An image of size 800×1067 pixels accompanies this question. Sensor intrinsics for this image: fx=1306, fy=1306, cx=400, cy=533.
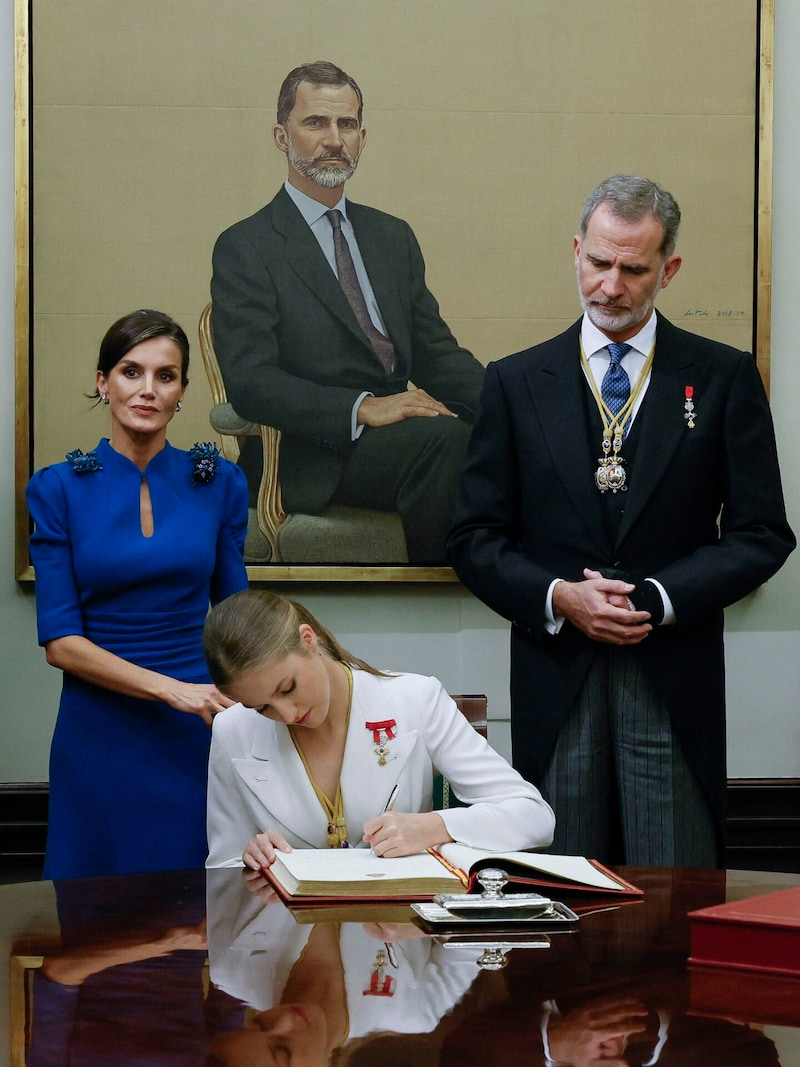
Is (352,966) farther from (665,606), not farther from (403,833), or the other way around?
(665,606)

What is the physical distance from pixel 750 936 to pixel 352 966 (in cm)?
46

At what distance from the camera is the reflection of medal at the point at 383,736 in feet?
7.83

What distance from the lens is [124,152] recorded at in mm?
4172

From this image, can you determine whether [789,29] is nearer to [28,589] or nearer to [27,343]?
[27,343]

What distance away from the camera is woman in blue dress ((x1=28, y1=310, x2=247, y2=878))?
2.90 meters

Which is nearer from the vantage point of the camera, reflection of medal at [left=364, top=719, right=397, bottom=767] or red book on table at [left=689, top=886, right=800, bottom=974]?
red book on table at [left=689, top=886, right=800, bottom=974]

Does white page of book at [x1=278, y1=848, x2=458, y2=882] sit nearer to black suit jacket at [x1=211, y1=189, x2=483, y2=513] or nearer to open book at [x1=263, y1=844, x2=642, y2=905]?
open book at [x1=263, y1=844, x2=642, y2=905]

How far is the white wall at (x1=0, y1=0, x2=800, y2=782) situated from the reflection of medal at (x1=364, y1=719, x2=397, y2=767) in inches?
73.7

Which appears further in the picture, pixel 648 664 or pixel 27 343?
pixel 27 343

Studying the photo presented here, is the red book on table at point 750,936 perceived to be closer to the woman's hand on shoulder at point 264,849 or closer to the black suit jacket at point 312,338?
the woman's hand on shoulder at point 264,849

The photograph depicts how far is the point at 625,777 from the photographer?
8.51 feet

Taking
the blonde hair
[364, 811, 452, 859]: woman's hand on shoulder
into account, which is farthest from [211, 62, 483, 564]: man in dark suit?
[364, 811, 452, 859]: woman's hand on shoulder

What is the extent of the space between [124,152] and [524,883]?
3.06 meters

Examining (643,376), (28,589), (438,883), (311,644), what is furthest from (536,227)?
(438,883)
